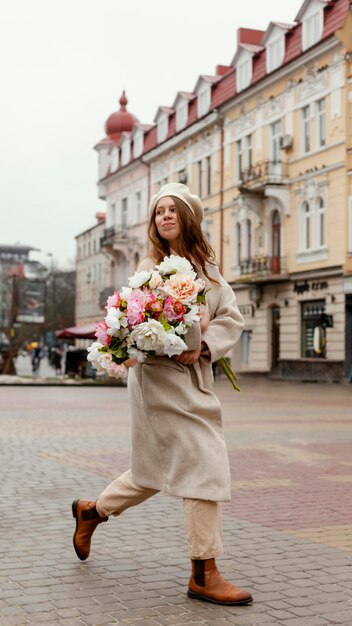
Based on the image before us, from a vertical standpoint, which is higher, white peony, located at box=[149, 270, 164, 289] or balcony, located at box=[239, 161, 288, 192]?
balcony, located at box=[239, 161, 288, 192]

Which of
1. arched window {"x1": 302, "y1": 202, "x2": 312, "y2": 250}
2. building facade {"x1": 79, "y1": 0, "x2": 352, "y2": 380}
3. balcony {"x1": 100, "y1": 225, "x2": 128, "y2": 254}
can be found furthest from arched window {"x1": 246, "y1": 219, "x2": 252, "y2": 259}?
balcony {"x1": 100, "y1": 225, "x2": 128, "y2": 254}

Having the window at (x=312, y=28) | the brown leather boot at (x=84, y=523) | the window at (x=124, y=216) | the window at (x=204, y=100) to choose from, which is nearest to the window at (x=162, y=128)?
the window at (x=204, y=100)

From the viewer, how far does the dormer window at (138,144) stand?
53.5 m

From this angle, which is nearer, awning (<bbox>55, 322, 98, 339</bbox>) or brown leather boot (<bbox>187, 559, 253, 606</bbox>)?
brown leather boot (<bbox>187, 559, 253, 606</bbox>)

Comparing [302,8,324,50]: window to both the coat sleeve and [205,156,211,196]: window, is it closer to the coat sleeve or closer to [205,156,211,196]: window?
[205,156,211,196]: window

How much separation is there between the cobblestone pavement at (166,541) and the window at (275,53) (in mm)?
26505

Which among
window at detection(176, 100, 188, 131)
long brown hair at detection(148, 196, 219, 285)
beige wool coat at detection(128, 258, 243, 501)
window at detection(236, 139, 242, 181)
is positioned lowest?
beige wool coat at detection(128, 258, 243, 501)

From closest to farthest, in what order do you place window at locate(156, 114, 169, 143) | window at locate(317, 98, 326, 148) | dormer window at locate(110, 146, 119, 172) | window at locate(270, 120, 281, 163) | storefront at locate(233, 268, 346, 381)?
1. storefront at locate(233, 268, 346, 381)
2. window at locate(317, 98, 326, 148)
3. window at locate(270, 120, 281, 163)
4. window at locate(156, 114, 169, 143)
5. dormer window at locate(110, 146, 119, 172)

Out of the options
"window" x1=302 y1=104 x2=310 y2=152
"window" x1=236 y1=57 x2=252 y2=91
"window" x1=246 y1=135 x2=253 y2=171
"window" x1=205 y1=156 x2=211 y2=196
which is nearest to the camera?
"window" x1=302 y1=104 x2=310 y2=152

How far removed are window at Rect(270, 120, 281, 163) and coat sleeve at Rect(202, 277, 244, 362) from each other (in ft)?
106

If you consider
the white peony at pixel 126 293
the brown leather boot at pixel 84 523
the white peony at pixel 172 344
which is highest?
the white peony at pixel 126 293

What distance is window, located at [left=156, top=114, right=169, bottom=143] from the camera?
49531mm

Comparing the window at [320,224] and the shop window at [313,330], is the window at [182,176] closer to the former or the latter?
the window at [320,224]

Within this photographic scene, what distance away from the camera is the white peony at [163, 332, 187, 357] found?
13.6ft
